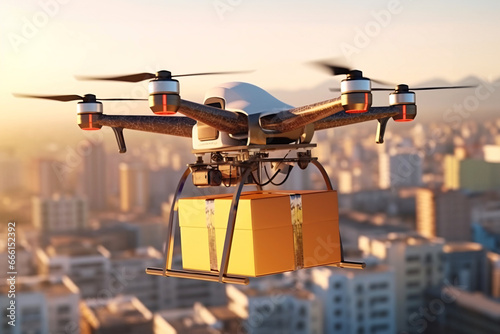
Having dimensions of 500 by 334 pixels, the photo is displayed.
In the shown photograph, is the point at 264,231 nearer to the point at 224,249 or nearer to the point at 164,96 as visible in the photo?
the point at 224,249

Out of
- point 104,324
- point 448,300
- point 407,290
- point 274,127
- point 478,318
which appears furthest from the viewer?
point 407,290

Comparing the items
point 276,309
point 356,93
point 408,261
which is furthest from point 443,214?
point 356,93

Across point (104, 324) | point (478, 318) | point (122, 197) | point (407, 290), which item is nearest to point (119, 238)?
point (122, 197)

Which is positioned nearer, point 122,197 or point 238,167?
point 238,167

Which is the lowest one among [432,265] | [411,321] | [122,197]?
[411,321]

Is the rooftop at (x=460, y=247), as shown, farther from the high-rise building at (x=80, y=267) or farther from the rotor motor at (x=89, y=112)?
the rotor motor at (x=89, y=112)

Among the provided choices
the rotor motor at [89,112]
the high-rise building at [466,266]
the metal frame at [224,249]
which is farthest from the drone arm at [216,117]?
the high-rise building at [466,266]

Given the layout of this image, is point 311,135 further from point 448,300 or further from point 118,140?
point 448,300

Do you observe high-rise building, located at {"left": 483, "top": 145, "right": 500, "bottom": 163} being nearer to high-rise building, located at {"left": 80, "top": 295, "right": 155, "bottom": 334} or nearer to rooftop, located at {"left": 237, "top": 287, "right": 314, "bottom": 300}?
rooftop, located at {"left": 237, "top": 287, "right": 314, "bottom": 300}
